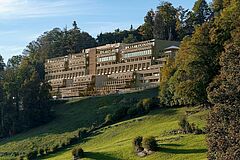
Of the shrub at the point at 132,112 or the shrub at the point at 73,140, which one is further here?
the shrub at the point at 132,112

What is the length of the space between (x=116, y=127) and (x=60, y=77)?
5286cm

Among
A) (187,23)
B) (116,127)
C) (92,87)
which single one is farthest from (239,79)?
(187,23)

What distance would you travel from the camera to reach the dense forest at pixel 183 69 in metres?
29.8

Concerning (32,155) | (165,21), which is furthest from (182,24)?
(32,155)

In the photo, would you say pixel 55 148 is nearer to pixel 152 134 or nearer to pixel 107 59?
pixel 152 134

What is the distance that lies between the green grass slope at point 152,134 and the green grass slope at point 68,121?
7.22 meters

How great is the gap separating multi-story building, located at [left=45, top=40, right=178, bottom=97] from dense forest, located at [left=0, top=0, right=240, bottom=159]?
6150mm

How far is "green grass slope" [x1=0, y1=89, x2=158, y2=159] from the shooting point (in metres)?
66.0

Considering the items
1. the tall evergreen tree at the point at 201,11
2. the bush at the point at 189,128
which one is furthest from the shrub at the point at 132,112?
the tall evergreen tree at the point at 201,11

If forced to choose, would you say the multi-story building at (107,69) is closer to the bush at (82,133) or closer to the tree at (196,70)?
the bush at (82,133)

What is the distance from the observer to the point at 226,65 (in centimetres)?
3197

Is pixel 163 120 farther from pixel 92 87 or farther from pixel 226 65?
pixel 92 87

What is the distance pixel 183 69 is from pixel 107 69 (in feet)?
141

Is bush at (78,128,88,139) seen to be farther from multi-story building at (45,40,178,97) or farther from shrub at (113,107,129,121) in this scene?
multi-story building at (45,40,178,97)
